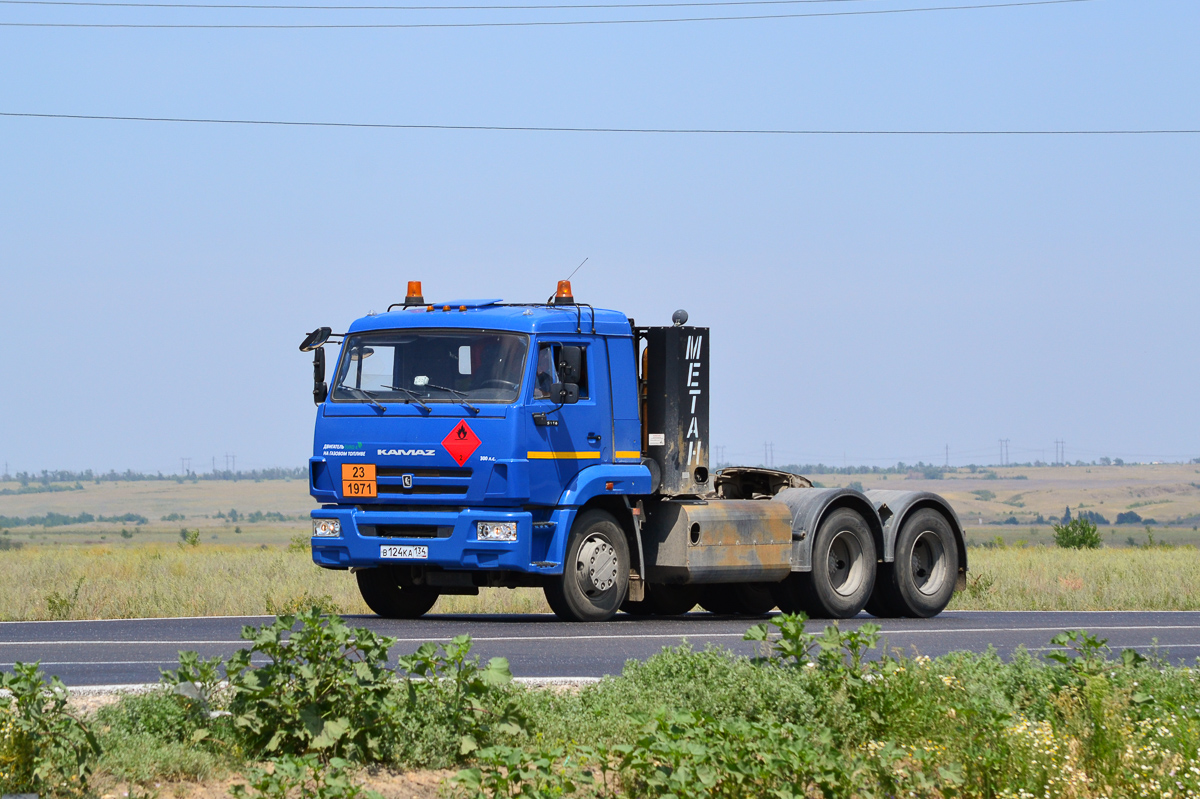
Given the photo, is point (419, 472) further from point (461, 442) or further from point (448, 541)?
point (448, 541)

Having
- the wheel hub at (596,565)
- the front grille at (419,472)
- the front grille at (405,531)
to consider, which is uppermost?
the front grille at (419,472)

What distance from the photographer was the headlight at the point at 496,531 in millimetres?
15203

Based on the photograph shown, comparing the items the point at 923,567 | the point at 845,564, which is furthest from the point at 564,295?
the point at 923,567

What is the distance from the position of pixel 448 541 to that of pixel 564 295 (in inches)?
118

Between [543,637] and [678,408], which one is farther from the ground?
[678,408]

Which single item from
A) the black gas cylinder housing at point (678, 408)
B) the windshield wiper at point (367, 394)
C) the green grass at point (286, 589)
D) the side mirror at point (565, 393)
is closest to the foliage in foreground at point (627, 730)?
the side mirror at point (565, 393)

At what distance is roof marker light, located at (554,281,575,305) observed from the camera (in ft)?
54.3

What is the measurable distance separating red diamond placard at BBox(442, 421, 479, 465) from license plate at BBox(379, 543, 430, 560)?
931 millimetres

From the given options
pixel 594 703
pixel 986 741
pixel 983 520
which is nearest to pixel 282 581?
pixel 594 703

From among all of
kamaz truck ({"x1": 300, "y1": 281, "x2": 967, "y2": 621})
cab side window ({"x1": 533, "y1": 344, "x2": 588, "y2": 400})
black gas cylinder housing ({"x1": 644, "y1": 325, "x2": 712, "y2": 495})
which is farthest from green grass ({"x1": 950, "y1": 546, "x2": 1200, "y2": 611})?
cab side window ({"x1": 533, "y1": 344, "x2": 588, "y2": 400})

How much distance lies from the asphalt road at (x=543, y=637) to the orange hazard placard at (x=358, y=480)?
1288mm

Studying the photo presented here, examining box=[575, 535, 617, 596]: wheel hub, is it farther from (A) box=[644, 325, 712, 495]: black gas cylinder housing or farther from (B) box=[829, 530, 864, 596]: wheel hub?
(B) box=[829, 530, 864, 596]: wheel hub

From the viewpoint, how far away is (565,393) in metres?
15.6

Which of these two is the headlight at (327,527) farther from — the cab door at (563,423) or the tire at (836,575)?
the tire at (836,575)
